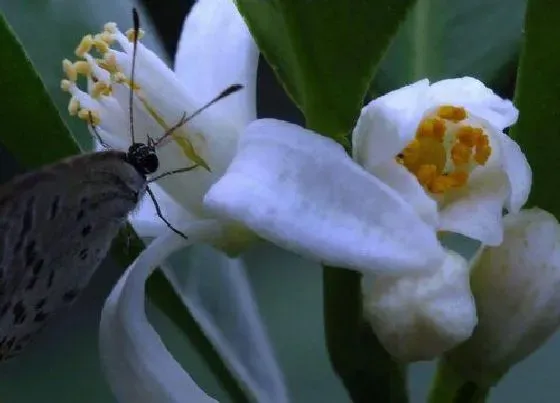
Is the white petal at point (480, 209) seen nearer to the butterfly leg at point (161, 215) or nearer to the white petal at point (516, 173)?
the white petal at point (516, 173)

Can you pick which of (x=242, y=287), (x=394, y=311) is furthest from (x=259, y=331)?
(x=394, y=311)

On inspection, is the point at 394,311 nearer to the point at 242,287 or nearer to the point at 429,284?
the point at 429,284

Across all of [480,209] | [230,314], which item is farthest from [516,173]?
[230,314]

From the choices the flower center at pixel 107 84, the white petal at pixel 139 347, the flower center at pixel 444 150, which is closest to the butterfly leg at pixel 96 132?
the flower center at pixel 107 84

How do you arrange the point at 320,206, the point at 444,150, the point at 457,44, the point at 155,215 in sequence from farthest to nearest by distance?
1. the point at 457,44
2. the point at 155,215
3. the point at 444,150
4. the point at 320,206

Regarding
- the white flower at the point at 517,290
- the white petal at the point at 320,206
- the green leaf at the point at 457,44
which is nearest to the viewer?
the white petal at the point at 320,206

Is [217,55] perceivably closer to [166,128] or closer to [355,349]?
[166,128]


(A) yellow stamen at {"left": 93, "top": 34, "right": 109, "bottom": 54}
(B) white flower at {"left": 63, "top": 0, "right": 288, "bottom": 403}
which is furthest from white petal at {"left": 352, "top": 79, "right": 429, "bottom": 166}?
(A) yellow stamen at {"left": 93, "top": 34, "right": 109, "bottom": 54}
